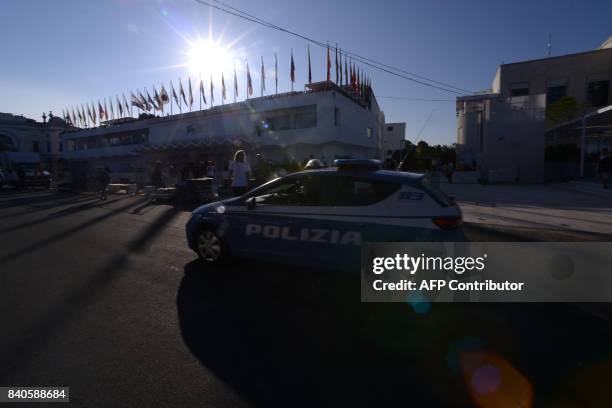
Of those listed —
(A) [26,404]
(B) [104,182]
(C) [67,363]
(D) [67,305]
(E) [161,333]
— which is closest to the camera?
(A) [26,404]

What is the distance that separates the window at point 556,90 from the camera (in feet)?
124

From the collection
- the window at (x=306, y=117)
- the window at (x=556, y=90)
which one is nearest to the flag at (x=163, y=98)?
the window at (x=306, y=117)

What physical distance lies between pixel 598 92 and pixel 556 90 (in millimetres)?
3939

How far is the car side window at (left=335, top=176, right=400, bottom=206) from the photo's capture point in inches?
153

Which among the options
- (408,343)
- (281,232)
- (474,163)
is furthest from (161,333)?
(474,163)

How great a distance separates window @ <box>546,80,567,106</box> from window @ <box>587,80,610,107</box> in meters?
2.27

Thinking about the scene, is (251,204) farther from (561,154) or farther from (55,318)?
A: (561,154)

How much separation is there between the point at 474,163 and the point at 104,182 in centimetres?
2784

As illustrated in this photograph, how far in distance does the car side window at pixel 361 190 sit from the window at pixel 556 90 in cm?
4579

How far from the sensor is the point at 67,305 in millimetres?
3852

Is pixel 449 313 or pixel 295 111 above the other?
pixel 295 111

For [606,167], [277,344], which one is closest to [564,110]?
[606,167]

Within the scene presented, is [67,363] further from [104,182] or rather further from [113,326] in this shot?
[104,182]

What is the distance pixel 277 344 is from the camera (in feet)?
9.61
